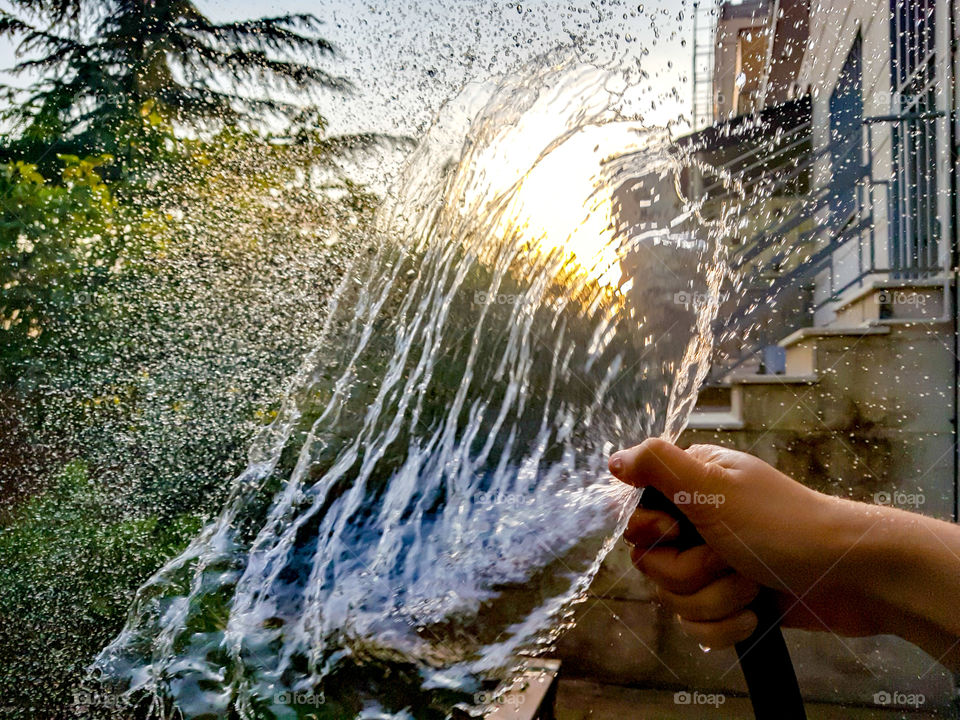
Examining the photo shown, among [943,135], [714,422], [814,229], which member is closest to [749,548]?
[714,422]

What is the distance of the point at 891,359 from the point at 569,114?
52 cm

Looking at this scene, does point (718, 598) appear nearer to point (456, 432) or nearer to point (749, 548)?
point (749, 548)

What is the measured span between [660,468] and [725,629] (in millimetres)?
136

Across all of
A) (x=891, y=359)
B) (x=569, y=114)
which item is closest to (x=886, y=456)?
(x=891, y=359)

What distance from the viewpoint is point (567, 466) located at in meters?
0.61
